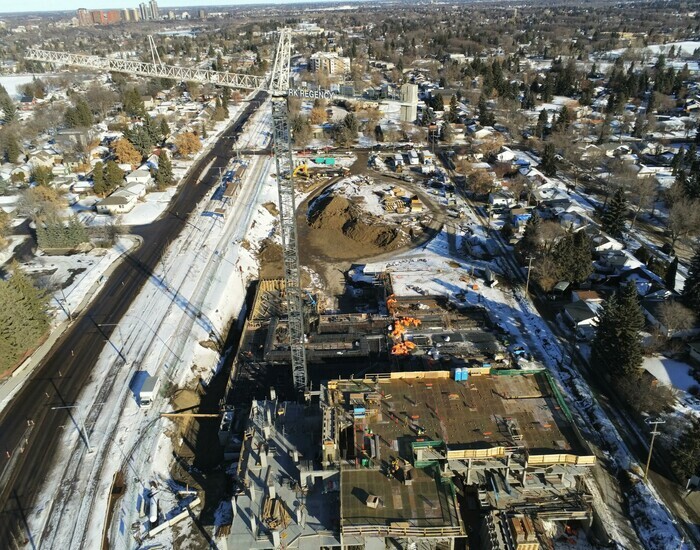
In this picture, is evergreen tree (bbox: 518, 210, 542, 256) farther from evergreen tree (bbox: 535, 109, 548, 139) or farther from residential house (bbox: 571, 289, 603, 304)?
evergreen tree (bbox: 535, 109, 548, 139)

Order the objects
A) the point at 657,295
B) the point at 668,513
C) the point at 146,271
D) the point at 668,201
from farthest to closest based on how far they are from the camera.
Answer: the point at 668,201
the point at 146,271
the point at 657,295
the point at 668,513

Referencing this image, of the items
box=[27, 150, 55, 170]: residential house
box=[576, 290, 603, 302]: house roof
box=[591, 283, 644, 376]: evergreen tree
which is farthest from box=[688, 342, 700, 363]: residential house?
box=[27, 150, 55, 170]: residential house

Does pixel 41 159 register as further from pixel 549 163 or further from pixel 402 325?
pixel 549 163

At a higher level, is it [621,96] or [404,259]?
[621,96]

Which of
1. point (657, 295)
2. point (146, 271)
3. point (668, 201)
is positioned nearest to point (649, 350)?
point (657, 295)

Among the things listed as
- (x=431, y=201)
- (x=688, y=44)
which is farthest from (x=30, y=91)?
(x=688, y=44)

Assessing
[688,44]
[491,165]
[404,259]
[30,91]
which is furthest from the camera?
[688,44]

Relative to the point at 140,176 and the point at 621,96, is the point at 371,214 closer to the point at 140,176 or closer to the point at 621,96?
the point at 140,176

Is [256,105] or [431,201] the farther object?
[256,105]
